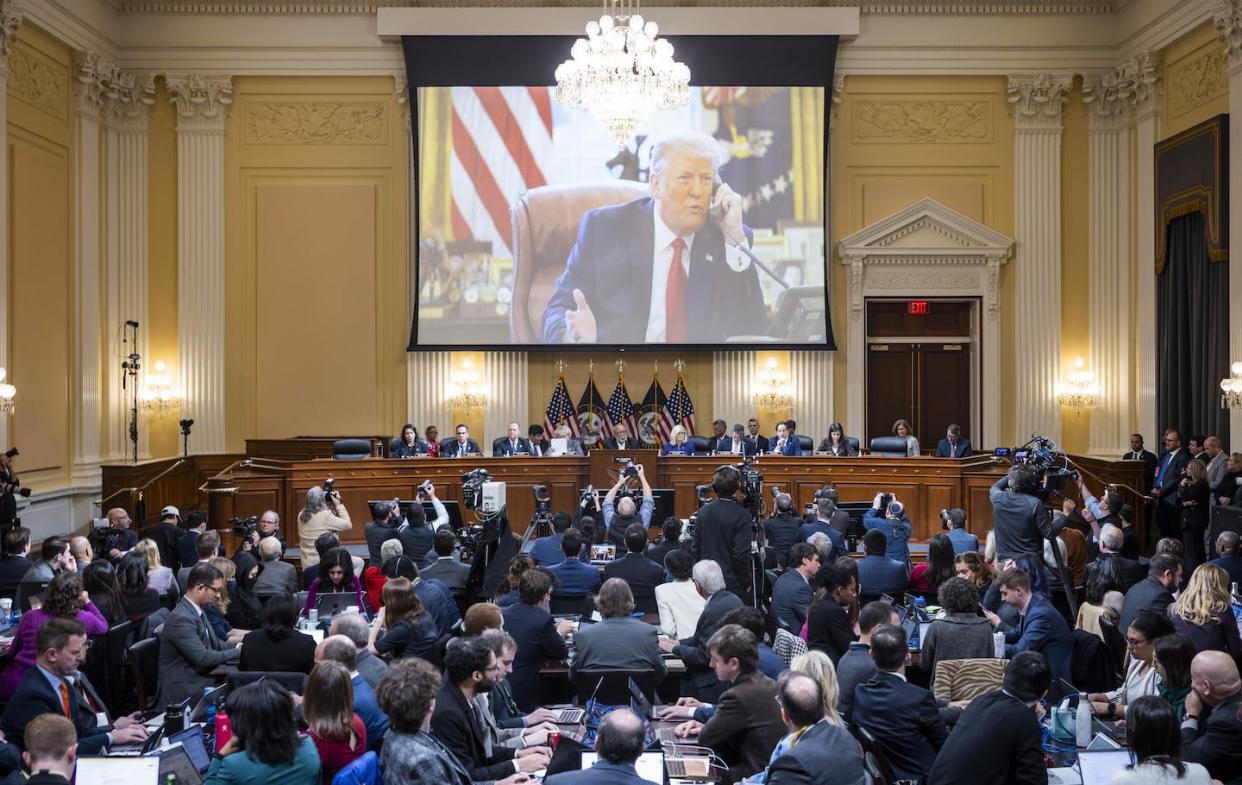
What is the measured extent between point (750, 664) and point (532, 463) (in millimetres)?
10218

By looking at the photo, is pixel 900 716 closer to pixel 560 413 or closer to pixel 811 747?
pixel 811 747

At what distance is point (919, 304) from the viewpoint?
59.2 ft

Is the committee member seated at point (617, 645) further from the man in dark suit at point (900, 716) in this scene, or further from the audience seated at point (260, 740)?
the audience seated at point (260, 740)

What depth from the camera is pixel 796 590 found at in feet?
24.7

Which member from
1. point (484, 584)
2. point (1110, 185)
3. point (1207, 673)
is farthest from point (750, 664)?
point (1110, 185)

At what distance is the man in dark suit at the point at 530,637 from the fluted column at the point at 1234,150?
1038cm

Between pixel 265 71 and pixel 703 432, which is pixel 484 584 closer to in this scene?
pixel 703 432

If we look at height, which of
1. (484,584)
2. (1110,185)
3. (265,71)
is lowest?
(484,584)

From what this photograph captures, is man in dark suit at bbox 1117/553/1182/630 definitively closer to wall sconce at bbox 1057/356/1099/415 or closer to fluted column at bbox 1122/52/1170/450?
fluted column at bbox 1122/52/1170/450

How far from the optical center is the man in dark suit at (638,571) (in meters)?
8.37

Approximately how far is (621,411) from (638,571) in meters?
9.49

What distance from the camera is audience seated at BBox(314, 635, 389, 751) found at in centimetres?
509

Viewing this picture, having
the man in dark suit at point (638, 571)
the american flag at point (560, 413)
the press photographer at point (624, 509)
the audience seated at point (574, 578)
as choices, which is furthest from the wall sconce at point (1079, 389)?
the audience seated at point (574, 578)

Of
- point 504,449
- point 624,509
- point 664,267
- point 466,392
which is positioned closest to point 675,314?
point 664,267
